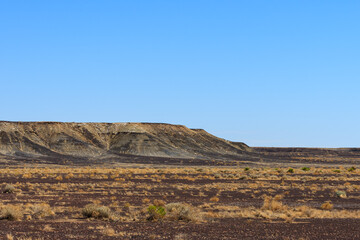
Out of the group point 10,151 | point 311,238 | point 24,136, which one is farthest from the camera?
point 24,136

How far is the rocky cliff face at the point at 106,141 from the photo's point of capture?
117m

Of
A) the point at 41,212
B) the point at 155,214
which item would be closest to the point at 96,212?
the point at 155,214

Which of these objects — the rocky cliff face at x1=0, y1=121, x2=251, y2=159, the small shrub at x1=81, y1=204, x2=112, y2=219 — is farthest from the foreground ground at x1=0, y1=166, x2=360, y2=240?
the rocky cliff face at x1=0, y1=121, x2=251, y2=159

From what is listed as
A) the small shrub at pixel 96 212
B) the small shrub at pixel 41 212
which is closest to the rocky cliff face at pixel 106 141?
the small shrub at pixel 41 212

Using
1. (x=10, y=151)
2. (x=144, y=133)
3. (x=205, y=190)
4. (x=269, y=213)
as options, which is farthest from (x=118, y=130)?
(x=269, y=213)

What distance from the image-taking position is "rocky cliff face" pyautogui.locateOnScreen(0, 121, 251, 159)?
116625 mm

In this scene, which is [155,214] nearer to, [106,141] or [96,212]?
[96,212]

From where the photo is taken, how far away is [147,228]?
18.5m

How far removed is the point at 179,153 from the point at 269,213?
10213 centimetres

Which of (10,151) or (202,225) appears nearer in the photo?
(202,225)

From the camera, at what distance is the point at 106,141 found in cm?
13100

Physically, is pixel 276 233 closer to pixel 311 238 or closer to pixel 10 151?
pixel 311 238

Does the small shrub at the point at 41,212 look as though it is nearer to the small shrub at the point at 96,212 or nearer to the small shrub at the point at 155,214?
the small shrub at the point at 96,212

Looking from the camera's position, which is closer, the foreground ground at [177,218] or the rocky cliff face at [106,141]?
the foreground ground at [177,218]
